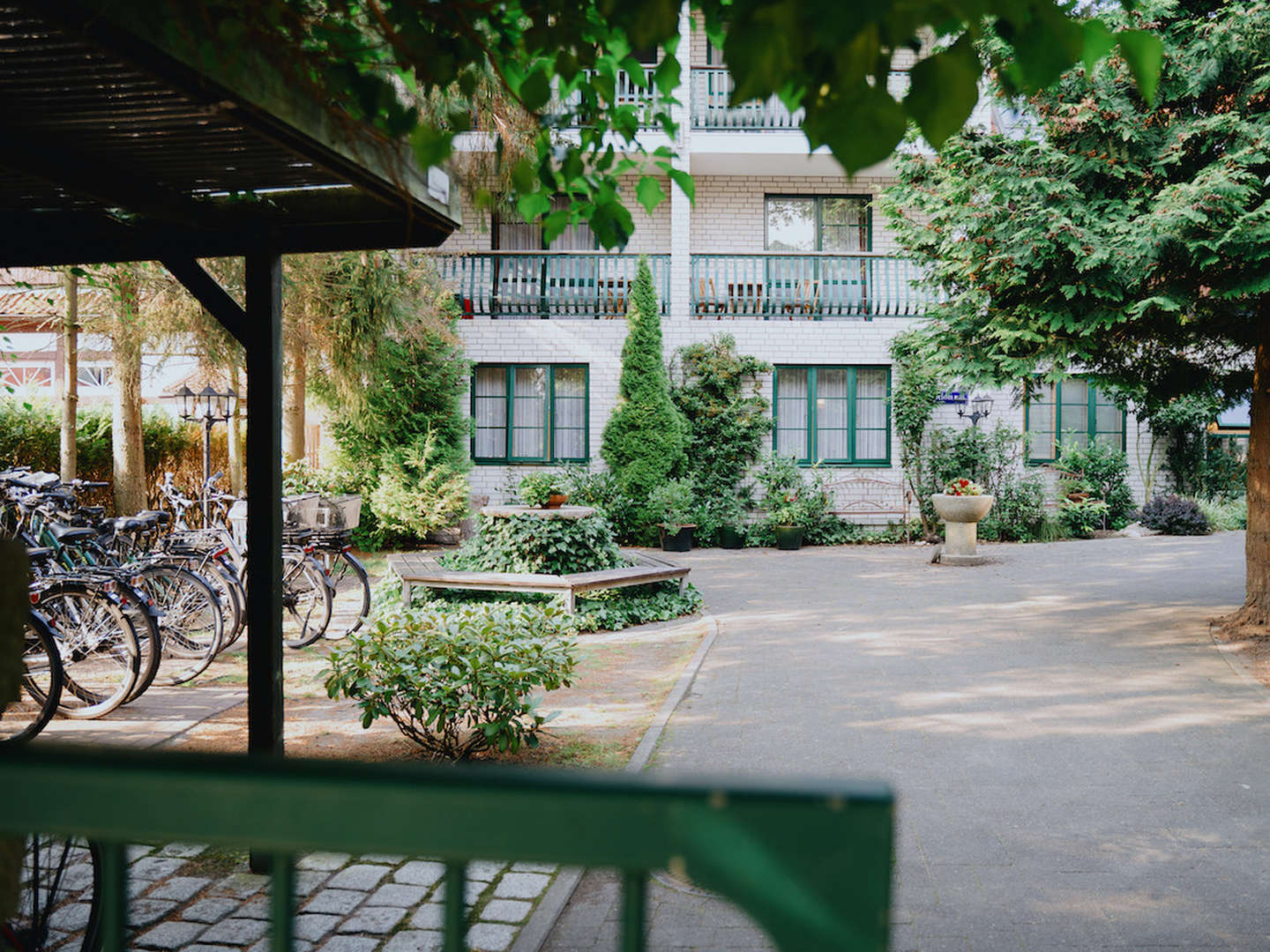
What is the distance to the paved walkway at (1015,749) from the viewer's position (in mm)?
3506

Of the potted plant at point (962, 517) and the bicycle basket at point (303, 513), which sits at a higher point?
the bicycle basket at point (303, 513)

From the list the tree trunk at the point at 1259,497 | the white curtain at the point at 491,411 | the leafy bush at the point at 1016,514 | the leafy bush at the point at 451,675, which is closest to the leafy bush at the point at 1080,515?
the leafy bush at the point at 1016,514

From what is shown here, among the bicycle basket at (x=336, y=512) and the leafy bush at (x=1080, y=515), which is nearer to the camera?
the bicycle basket at (x=336, y=512)

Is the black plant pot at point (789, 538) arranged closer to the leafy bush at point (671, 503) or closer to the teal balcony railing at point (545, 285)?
the leafy bush at point (671, 503)

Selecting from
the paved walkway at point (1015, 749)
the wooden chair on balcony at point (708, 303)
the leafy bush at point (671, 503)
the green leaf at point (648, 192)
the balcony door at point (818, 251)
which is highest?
the balcony door at point (818, 251)

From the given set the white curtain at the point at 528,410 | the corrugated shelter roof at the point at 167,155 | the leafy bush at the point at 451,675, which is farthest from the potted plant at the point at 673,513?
the corrugated shelter roof at the point at 167,155

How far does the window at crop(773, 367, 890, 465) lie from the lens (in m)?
18.1

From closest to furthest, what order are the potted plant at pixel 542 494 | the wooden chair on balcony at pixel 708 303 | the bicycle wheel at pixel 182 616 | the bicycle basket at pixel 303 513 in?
1. the bicycle wheel at pixel 182 616
2. the bicycle basket at pixel 303 513
3. the potted plant at pixel 542 494
4. the wooden chair on balcony at pixel 708 303

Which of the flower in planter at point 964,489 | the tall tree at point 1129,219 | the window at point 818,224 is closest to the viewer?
the tall tree at point 1129,219

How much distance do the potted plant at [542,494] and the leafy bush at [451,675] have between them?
18.4 ft

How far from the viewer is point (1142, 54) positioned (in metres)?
1.72

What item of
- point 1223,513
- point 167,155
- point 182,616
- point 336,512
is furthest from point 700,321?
point 167,155

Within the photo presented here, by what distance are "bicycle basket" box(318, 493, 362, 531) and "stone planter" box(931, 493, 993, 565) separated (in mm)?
8763

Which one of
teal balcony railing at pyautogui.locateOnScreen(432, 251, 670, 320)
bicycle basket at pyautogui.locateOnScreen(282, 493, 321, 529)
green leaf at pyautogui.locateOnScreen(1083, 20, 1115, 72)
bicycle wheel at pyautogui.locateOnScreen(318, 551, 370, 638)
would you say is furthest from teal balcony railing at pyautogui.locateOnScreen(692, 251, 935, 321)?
green leaf at pyautogui.locateOnScreen(1083, 20, 1115, 72)
